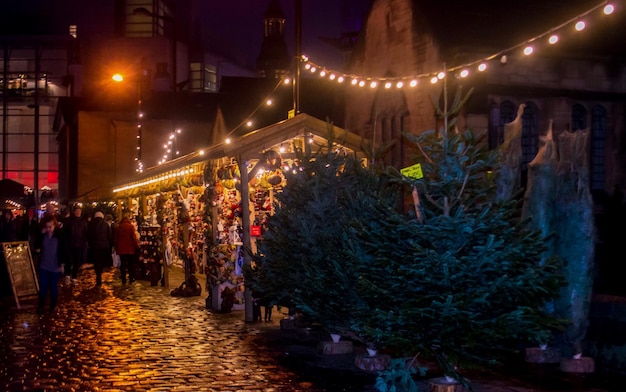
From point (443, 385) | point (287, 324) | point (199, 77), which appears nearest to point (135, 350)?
point (287, 324)

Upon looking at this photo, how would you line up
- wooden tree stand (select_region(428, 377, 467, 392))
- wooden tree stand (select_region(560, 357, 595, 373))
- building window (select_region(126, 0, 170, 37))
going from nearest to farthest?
1. wooden tree stand (select_region(428, 377, 467, 392))
2. wooden tree stand (select_region(560, 357, 595, 373))
3. building window (select_region(126, 0, 170, 37))

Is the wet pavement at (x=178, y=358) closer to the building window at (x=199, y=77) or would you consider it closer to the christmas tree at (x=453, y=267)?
the christmas tree at (x=453, y=267)

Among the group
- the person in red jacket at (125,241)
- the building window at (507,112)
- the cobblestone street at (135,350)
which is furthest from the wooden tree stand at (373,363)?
the building window at (507,112)

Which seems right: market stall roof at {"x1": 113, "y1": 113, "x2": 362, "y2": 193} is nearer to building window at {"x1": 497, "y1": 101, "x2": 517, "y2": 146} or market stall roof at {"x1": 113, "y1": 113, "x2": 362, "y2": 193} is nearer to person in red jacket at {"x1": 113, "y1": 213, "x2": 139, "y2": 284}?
person in red jacket at {"x1": 113, "y1": 213, "x2": 139, "y2": 284}

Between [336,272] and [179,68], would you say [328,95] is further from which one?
[336,272]


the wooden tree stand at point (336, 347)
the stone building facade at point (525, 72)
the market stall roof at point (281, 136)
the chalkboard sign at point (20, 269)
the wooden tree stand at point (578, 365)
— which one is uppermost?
the stone building facade at point (525, 72)

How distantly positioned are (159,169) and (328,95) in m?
25.4

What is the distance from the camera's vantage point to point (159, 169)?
22.8m

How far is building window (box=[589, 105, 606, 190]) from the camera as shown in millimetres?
27391

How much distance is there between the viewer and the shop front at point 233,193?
15.3 m

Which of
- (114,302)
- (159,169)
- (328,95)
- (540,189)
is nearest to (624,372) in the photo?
(540,189)

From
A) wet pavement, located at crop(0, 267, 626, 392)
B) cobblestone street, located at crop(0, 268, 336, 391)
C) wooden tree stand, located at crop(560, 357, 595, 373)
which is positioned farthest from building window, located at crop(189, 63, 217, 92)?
wooden tree stand, located at crop(560, 357, 595, 373)

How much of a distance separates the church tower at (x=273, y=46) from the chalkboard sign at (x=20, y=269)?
177 feet

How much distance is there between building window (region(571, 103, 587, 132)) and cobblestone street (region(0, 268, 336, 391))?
14951 mm
